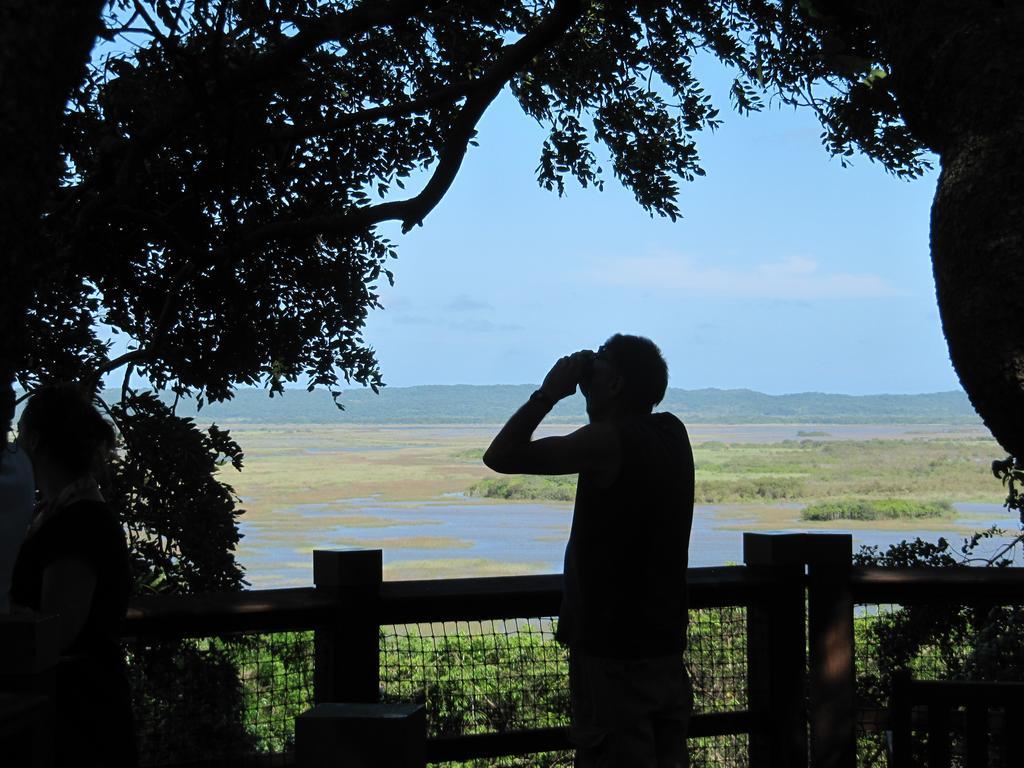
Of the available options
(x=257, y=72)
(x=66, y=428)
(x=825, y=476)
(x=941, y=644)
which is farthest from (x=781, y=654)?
(x=825, y=476)

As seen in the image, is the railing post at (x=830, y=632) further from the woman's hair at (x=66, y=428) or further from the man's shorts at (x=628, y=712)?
the woman's hair at (x=66, y=428)

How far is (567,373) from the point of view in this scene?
3.12 m

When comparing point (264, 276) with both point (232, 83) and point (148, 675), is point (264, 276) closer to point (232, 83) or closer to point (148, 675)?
point (232, 83)

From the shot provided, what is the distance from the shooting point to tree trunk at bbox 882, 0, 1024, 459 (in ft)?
7.88

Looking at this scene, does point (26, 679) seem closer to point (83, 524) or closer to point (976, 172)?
point (83, 524)

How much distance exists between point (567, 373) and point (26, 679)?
1.63 metres

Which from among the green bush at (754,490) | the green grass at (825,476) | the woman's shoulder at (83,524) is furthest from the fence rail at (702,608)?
the green bush at (754,490)

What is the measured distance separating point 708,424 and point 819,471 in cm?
8129

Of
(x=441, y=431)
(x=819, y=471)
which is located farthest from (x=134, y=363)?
(x=441, y=431)

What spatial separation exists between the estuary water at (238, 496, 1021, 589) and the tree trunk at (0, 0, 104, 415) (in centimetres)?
4311

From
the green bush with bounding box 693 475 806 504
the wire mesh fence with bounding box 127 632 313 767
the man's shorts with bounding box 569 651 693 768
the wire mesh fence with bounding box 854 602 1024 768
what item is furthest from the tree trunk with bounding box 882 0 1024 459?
the green bush with bounding box 693 475 806 504

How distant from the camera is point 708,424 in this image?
175 meters

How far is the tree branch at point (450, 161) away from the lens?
4.77 m

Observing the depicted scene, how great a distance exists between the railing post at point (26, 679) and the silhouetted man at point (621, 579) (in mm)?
1221
